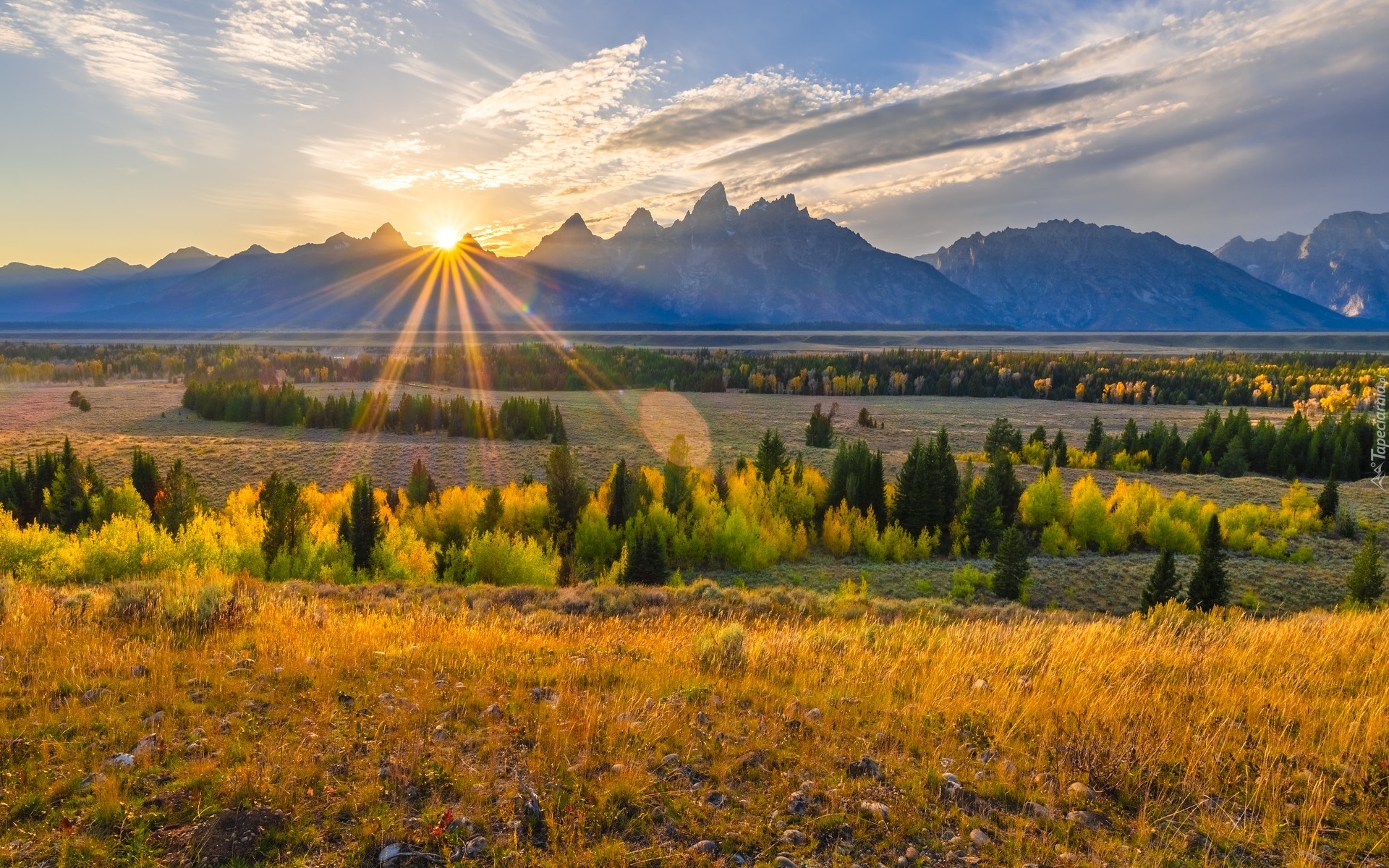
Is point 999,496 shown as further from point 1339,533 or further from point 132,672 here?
point 132,672

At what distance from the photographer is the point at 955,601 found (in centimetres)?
2703

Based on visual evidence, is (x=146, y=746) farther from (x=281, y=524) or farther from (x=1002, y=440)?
(x=1002, y=440)

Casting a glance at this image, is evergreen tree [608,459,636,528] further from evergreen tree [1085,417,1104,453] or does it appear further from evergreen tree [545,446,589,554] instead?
evergreen tree [1085,417,1104,453]

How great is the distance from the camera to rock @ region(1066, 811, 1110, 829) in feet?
21.5

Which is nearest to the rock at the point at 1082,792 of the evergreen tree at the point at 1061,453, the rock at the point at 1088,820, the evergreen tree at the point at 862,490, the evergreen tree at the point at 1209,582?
the rock at the point at 1088,820

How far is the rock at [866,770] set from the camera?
7.29 m

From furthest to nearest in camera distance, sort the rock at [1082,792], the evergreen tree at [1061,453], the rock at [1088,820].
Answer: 1. the evergreen tree at [1061,453]
2. the rock at [1082,792]
3. the rock at [1088,820]

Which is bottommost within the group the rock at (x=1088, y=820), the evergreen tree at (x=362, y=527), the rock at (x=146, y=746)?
the evergreen tree at (x=362, y=527)

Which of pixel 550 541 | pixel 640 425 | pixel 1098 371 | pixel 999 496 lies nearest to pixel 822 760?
pixel 550 541

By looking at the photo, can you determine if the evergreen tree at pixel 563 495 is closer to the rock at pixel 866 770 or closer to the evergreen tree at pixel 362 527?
the evergreen tree at pixel 362 527

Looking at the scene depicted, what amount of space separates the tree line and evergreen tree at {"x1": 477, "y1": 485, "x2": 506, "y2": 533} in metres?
38.7

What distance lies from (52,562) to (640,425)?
70522 millimetres

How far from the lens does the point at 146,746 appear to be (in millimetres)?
7105

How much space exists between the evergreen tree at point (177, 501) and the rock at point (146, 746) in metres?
26.2
